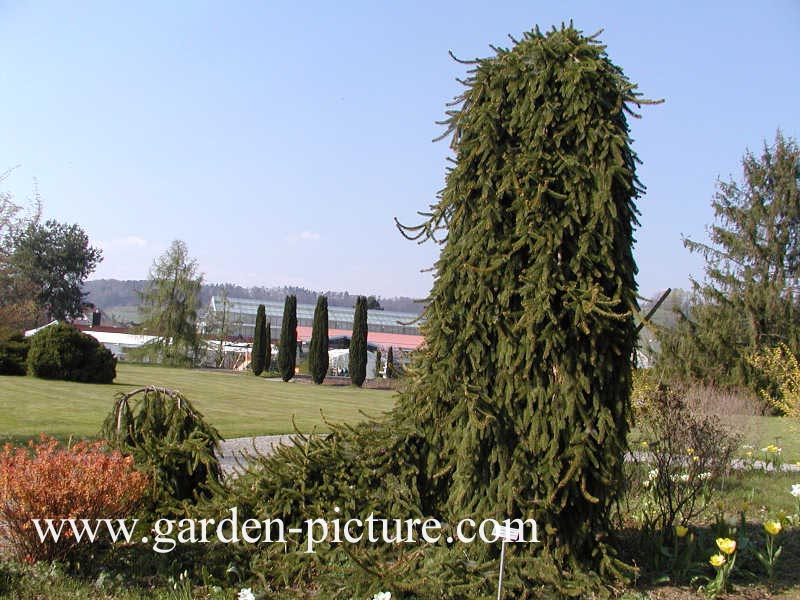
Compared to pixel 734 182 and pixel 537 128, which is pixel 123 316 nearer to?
pixel 734 182

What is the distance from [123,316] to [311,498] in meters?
123

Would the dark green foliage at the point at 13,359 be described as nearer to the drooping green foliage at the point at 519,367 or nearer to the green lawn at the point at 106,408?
the green lawn at the point at 106,408

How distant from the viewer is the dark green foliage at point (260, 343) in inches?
1595

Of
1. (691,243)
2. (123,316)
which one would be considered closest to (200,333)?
(691,243)

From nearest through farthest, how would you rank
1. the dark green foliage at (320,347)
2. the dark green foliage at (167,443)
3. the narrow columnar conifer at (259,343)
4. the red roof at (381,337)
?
the dark green foliage at (167,443) → the dark green foliage at (320,347) → the narrow columnar conifer at (259,343) → the red roof at (381,337)

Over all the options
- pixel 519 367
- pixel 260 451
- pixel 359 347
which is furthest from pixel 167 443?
pixel 359 347

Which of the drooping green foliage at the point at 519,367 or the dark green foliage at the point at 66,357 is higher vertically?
the drooping green foliage at the point at 519,367

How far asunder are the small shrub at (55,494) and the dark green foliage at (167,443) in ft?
2.12

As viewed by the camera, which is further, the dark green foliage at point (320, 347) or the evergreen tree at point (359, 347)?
the evergreen tree at point (359, 347)

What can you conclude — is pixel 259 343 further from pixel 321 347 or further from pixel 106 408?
pixel 106 408

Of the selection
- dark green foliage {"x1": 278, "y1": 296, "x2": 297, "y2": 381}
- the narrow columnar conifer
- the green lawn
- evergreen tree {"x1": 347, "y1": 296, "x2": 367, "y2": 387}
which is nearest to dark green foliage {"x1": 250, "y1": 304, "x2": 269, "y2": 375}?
the narrow columnar conifer

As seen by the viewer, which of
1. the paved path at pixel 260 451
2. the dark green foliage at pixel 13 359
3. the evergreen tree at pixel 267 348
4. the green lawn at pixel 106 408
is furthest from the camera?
the evergreen tree at pixel 267 348

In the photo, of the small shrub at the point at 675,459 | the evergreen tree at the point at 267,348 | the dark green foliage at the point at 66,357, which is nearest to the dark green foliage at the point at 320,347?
the evergreen tree at the point at 267,348

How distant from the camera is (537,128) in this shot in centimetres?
438
